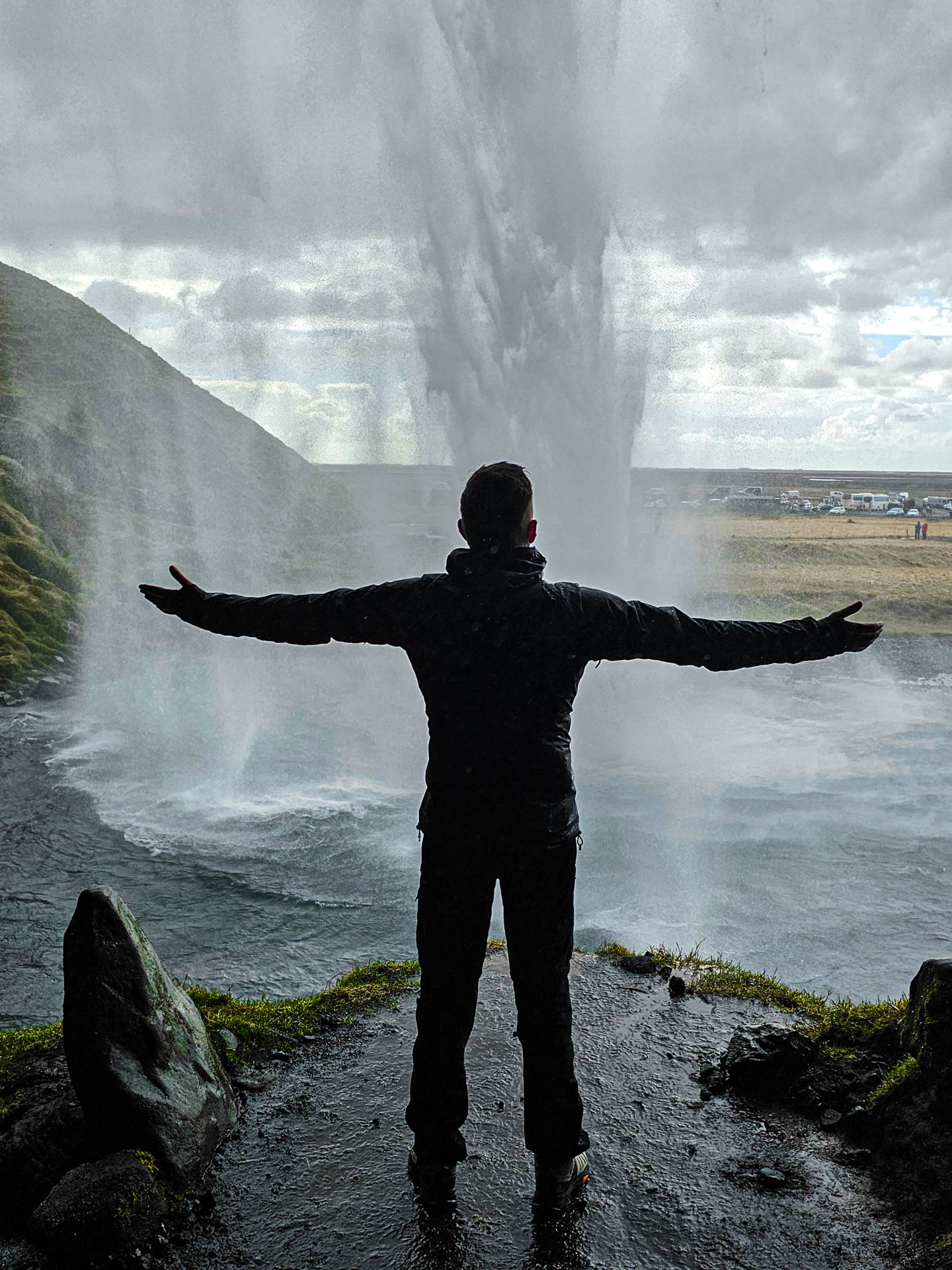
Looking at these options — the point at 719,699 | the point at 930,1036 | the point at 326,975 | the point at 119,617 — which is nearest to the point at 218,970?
the point at 326,975

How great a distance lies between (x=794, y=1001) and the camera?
711 cm

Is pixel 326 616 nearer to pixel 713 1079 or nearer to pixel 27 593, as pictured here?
pixel 713 1079

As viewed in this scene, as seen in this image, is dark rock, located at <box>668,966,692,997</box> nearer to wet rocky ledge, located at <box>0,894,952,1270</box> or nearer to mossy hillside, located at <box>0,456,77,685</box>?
wet rocky ledge, located at <box>0,894,952,1270</box>

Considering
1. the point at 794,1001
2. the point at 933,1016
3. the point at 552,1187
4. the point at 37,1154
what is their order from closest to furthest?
the point at 552,1187, the point at 37,1154, the point at 933,1016, the point at 794,1001

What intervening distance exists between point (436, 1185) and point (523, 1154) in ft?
2.03

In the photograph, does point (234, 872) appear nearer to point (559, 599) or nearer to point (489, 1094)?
point (489, 1094)

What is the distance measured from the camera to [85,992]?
4852 millimetres

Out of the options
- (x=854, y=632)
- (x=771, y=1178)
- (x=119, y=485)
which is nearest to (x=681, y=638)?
(x=854, y=632)

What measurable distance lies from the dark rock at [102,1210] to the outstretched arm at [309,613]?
255 cm

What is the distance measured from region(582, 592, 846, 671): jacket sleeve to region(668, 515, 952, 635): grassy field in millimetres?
39047

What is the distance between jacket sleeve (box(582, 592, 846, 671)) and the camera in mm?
4223

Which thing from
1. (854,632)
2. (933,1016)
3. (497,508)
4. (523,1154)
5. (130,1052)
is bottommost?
(523,1154)

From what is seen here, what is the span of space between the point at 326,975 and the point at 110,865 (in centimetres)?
487

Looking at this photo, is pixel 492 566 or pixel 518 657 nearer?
pixel 518 657
